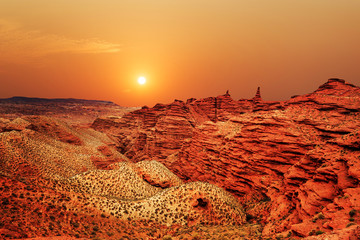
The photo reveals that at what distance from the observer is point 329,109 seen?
27.5 m

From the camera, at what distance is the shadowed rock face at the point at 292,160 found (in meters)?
14.8

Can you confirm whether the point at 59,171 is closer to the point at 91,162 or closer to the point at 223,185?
the point at 91,162

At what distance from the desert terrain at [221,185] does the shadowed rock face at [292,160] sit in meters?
0.10

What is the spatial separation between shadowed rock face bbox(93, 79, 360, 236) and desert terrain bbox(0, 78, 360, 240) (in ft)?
0.33

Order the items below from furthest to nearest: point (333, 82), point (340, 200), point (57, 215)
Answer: point (333, 82) < point (57, 215) < point (340, 200)

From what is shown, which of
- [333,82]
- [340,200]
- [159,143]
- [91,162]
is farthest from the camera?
[159,143]

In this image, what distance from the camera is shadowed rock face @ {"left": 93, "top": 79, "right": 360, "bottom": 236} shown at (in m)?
14.8

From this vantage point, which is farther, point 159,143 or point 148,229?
point 159,143

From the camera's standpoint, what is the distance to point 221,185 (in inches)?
1252

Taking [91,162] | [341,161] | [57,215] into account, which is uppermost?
[341,161]

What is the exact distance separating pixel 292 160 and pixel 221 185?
11.9 meters

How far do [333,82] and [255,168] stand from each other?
22518mm

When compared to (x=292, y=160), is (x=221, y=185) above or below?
below

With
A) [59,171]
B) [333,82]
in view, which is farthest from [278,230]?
[59,171]
